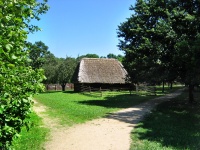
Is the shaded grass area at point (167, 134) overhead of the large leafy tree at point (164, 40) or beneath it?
beneath

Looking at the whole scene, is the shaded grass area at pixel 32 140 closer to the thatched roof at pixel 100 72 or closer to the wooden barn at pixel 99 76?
the wooden barn at pixel 99 76

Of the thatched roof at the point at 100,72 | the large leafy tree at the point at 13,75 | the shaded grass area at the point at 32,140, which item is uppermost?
the thatched roof at the point at 100,72

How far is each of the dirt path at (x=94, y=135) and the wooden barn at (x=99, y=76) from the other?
29939 millimetres

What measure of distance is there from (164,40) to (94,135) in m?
12.7

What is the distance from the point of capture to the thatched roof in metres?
46.4

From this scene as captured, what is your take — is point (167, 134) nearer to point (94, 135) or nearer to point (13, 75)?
point (94, 135)

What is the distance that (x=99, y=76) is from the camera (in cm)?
4722

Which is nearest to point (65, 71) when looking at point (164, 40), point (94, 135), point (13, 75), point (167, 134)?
point (164, 40)

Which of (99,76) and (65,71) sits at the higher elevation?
(65,71)

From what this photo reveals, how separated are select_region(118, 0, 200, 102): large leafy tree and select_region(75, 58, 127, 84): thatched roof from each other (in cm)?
2030

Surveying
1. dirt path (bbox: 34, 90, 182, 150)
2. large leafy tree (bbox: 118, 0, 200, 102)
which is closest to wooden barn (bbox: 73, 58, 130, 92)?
large leafy tree (bbox: 118, 0, 200, 102)

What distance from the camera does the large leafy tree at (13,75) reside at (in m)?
4.02

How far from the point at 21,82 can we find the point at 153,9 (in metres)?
21.0

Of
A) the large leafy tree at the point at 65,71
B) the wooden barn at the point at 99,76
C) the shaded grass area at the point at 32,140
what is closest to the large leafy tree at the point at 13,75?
the shaded grass area at the point at 32,140
